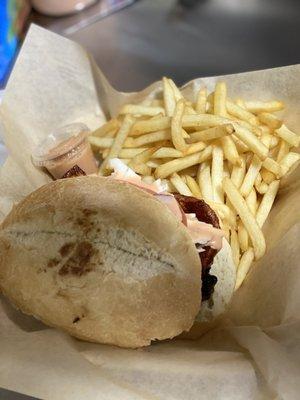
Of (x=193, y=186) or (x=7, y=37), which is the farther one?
(x=7, y=37)

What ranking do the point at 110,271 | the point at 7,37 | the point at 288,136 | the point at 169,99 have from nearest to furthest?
the point at 110,271, the point at 288,136, the point at 169,99, the point at 7,37

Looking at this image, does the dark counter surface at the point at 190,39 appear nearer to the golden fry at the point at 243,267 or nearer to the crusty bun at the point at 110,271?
the golden fry at the point at 243,267

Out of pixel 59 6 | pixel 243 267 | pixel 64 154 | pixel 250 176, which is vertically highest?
pixel 59 6

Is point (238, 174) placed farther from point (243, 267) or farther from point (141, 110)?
point (141, 110)

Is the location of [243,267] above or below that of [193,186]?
below

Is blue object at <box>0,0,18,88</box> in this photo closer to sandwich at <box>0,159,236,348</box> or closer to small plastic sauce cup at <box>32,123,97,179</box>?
small plastic sauce cup at <box>32,123,97,179</box>

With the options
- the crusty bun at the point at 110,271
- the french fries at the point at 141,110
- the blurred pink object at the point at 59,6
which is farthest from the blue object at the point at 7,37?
the crusty bun at the point at 110,271

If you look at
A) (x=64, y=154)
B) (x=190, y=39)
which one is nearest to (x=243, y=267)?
(x=64, y=154)

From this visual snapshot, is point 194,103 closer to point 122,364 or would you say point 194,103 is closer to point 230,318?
point 230,318
